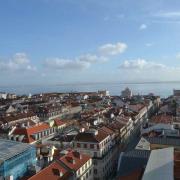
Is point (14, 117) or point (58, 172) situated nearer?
point (58, 172)

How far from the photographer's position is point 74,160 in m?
45.6

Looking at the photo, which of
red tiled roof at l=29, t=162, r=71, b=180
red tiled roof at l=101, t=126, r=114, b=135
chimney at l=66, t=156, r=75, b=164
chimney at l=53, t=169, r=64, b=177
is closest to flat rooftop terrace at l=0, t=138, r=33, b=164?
red tiled roof at l=29, t=162, r=71, b=180

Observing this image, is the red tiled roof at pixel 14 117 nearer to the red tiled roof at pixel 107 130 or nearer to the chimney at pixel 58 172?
the red tiled roof at pixel 107 130

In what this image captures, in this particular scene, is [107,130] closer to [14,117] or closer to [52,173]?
[52,173]

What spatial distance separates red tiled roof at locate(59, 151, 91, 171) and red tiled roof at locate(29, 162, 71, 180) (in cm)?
143

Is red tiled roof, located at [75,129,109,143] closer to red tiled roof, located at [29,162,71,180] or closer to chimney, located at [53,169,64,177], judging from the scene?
red tiled roof, located at [29,162,71,180]

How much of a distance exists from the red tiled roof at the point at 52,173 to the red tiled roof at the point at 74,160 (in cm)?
143

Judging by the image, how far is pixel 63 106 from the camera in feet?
364

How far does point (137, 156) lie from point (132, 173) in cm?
Result: 442

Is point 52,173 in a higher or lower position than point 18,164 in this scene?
lower

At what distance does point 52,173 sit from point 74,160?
19.0 ft

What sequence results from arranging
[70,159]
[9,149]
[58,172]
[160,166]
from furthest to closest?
[70,159] < [9,149] < [58,172] < [160,166]

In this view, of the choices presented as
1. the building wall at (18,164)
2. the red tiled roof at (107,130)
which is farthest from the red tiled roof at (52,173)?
the red tiled roof at (107,130)

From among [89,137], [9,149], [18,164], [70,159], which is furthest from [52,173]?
[89,137]
